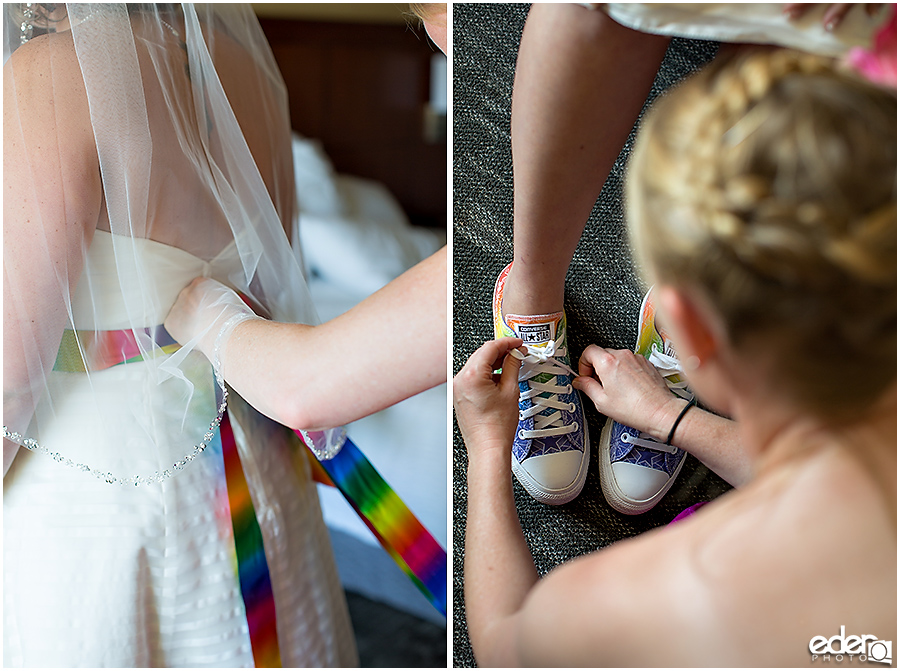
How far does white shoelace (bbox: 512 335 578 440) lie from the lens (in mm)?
716

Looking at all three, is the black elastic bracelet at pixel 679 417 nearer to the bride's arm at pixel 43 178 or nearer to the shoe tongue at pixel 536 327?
the shoe tongue at pixel 536 327

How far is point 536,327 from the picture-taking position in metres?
0.72

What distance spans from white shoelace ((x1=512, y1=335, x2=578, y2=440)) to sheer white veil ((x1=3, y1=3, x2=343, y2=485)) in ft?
0.82

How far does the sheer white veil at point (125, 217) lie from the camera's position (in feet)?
1.89

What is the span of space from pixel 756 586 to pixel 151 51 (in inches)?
27.6

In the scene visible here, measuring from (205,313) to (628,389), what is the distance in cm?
48

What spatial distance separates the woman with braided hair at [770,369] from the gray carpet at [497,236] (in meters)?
0.19

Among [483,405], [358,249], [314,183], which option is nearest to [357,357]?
[483,405]

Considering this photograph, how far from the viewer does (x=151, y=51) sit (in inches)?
24.9

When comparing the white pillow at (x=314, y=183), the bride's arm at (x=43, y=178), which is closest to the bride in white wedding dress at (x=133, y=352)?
the bride's arm at (x=43, y=178)

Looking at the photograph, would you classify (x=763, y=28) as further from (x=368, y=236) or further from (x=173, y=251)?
(x=368, y=236)

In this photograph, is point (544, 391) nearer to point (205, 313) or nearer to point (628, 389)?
point (628, 389)

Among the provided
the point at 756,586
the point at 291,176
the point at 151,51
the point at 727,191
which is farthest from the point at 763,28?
the point at 291,176

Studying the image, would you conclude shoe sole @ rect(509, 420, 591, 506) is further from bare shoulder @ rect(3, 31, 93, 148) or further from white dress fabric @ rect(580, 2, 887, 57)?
bare shoulder @ rect(3, 31, 93, 148)
